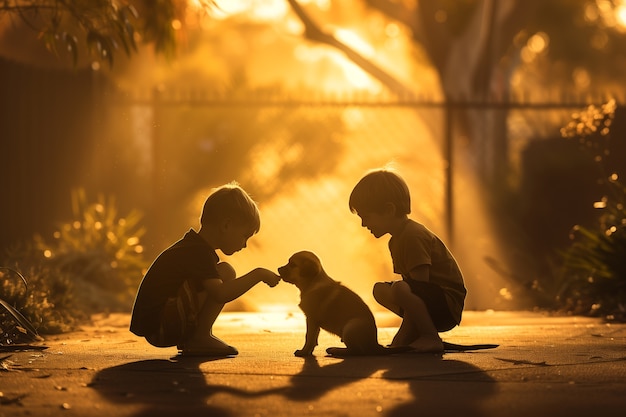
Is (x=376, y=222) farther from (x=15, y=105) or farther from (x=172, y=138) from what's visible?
(x=172, y=138)

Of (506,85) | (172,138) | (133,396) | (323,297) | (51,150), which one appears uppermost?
(506,85)

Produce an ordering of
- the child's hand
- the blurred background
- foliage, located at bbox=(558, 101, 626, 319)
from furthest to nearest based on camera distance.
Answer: the blurred background < foliage, located at bbox=(558, 101, 626, 319) < the child's hand

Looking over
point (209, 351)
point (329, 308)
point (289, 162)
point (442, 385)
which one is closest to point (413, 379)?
point (442, 385)

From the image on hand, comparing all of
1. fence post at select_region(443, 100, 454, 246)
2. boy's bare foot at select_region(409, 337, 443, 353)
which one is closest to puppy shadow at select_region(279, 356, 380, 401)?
boy's bare foot at select_region(409, 337, 443, 353)

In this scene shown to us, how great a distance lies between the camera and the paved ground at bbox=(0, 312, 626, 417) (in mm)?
4562

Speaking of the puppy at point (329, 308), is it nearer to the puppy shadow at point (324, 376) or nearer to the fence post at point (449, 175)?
the puppy shadow at point (324, 376)

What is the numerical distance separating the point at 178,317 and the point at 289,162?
13.1 m

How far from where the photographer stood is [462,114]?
64.0 ft

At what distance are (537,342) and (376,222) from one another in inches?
51.5

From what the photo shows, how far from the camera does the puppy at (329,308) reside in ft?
20.4

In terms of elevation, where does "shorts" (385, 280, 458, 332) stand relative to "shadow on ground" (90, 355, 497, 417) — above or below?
above

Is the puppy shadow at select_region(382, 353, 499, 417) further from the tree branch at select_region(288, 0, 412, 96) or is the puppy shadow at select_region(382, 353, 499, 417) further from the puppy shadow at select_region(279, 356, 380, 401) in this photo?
the tree branch at select_region(288, 0, 412, 96)

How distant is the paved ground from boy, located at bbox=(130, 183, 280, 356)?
0.18m

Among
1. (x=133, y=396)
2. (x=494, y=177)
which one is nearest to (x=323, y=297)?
(x=133, y=396)
